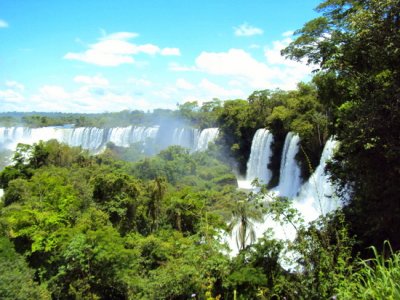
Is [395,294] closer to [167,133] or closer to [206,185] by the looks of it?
[206,185]

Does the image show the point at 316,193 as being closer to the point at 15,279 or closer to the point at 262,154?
the point at 262,154

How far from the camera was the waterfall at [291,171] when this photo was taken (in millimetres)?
25984

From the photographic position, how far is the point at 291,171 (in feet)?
86.5

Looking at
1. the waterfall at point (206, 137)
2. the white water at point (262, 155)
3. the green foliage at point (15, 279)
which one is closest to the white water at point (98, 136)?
the waterfall at point (206, 137)

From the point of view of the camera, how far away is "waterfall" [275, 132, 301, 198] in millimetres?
25984

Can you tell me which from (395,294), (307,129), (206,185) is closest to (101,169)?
(206,185)

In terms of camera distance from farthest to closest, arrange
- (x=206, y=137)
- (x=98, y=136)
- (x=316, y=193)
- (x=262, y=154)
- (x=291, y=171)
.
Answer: (x=98, y=136), (x=206, y=137), (x=262, y=154), (x=291, y=171), (x=316, y=193)

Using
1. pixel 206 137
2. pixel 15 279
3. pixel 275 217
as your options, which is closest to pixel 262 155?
pixel 206 137

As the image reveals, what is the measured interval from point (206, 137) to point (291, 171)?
22.3 m

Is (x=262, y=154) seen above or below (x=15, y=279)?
above

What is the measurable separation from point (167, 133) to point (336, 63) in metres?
46.8

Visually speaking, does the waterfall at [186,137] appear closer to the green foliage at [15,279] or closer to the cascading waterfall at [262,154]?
the cascading waterfall at [262,154]

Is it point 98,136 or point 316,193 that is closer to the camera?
point 316,193

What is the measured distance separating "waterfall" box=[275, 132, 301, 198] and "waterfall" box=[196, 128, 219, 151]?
1967 centimetres
